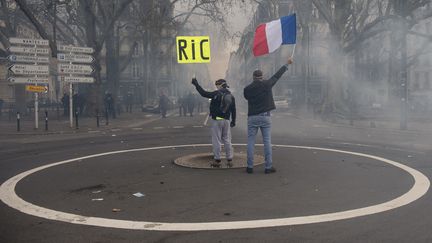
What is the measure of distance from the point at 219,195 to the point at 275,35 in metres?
4.66

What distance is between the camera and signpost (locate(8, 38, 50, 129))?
1791 cm

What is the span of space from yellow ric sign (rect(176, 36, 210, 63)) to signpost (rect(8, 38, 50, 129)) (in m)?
11.7

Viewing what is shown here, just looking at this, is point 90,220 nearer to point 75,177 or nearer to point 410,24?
point 75,177

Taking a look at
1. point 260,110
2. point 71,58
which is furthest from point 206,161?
point 71,58

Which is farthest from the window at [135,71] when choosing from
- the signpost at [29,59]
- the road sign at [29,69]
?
the road sign at [29,69]

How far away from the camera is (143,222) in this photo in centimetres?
478

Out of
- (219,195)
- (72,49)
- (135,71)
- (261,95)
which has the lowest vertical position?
(219,195)

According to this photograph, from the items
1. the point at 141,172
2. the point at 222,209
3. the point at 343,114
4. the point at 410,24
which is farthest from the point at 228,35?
the point at 222,209

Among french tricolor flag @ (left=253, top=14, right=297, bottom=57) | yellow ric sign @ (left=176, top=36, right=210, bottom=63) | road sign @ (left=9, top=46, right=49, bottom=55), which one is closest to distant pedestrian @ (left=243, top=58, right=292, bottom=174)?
yellow ric sign @ (left=176, top=36, right=210, bottom=63)

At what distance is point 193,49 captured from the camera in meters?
8.88

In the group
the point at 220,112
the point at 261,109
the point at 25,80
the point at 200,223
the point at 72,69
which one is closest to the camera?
the point at 200,223

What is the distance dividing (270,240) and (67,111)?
26315 millimetres

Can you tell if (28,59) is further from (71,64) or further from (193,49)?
(193,49)

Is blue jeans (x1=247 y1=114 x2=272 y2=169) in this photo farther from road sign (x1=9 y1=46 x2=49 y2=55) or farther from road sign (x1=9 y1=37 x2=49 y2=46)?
road sign (x1=9 y1=37 x2=49 y2=46)
